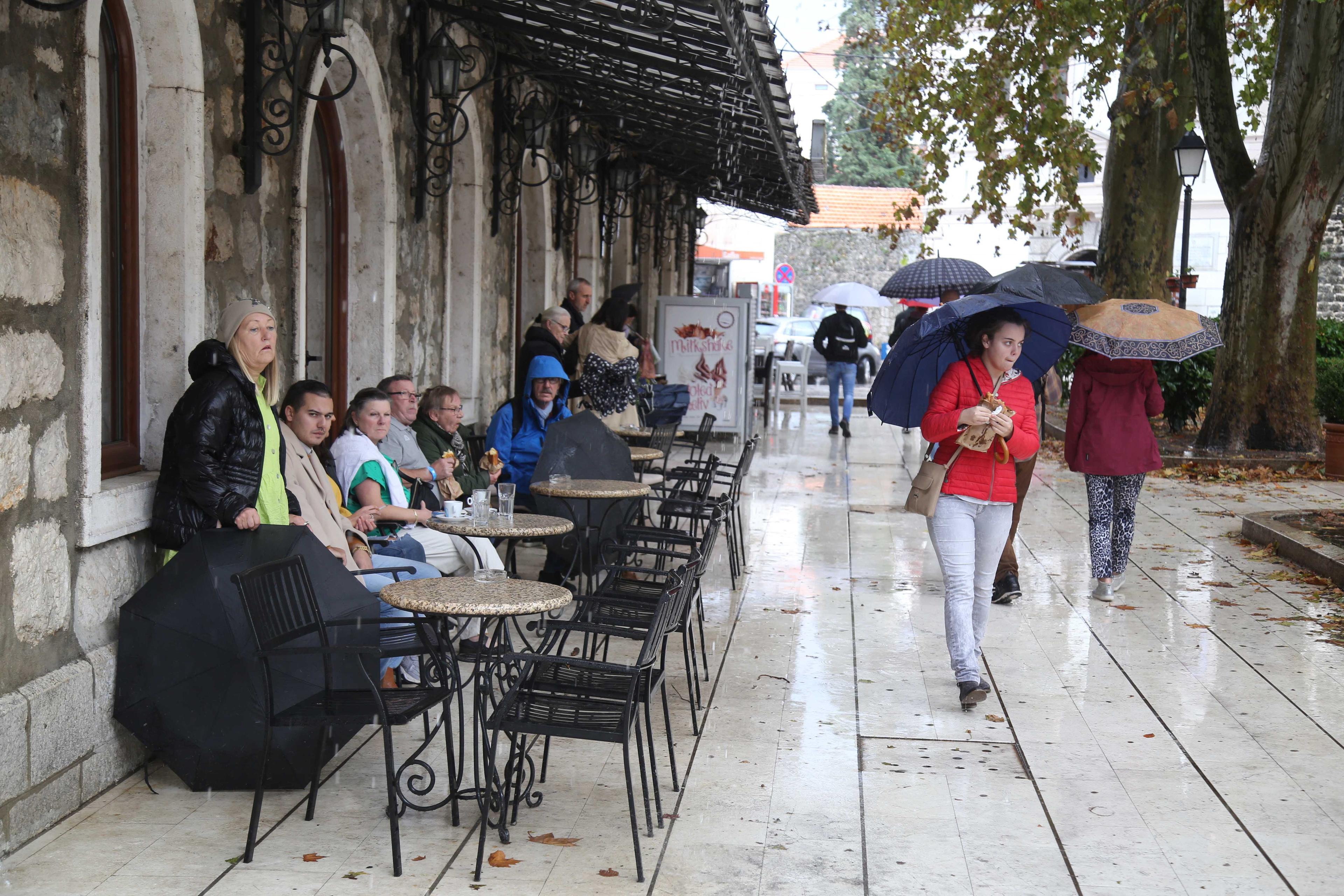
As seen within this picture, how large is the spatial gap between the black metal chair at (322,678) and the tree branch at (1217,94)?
11497 millimetres

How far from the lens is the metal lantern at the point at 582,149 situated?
1066 centimetres

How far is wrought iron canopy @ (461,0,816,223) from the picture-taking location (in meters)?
6.62

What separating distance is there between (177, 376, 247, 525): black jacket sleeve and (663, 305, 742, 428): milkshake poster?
33.6 feet

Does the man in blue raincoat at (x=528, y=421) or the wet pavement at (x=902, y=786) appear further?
the man in blue raincoat at (x=528, y=421)

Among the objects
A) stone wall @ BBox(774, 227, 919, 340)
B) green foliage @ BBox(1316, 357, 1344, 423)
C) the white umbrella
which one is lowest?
green foliage @ BBox(1316, 357, 1344, 423)

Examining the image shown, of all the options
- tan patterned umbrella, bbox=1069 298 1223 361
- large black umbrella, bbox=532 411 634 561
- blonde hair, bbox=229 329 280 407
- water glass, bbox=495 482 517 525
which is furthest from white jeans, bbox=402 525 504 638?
tan patterned umbrella, bbox=1069 298 1223 361

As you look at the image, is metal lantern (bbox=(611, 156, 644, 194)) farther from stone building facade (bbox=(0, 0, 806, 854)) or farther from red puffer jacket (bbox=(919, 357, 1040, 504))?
red puffer jacket (bbox=(919, 357, 1040, 504))

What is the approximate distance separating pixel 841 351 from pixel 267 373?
12080 mm

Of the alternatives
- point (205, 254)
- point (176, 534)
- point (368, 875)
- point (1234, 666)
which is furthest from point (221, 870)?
point (1234, 666)

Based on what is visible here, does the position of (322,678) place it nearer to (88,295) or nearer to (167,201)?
(88,295)

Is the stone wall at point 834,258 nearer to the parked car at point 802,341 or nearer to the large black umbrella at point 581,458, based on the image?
the parked car at point 802,341

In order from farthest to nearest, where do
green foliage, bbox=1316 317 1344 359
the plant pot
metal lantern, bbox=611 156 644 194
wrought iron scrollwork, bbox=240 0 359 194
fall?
green foliage, bbox=1316 317 1344 359 → metal lantern, bbox=611 156 644 194 → the plant pot → wrought iron scrollwork, bbox=240 0 359 194

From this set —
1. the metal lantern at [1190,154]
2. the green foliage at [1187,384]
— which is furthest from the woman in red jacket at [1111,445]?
the metal lantern at [1190,154]

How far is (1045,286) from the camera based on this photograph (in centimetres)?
638
